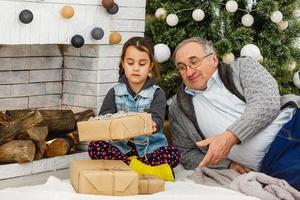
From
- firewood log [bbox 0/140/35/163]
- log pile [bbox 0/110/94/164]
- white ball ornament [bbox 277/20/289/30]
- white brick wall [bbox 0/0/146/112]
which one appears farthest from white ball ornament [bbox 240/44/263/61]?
firewood log [bbox 0/140/35/163]

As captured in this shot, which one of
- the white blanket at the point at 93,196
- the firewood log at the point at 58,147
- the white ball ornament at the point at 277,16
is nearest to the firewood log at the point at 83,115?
the firewood log at the point at 58,147

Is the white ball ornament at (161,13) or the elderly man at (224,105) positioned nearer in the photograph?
the elderly man at (224,105)

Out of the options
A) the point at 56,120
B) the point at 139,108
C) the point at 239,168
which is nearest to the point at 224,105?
the point at 239,168

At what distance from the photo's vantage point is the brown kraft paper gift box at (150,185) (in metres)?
2.17

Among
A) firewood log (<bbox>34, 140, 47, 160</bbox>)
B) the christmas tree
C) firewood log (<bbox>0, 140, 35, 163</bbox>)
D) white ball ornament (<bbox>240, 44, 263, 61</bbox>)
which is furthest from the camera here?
the christmas tree

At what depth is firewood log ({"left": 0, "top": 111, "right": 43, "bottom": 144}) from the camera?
261 cm

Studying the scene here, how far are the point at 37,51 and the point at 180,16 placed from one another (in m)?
0.86

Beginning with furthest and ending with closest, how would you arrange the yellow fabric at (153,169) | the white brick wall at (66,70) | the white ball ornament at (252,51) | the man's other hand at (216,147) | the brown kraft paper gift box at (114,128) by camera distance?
1. the white ball ornament at (252,51)
2. the white brick wall at (66,70)
3. the yellow fabric at (153,169)
4. the man's other hand at (216,147)
5. the brown kraft paper gift box at (114,128)

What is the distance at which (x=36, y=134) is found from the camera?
105 inches

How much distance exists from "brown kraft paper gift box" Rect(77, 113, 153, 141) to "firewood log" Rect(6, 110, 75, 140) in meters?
0.64

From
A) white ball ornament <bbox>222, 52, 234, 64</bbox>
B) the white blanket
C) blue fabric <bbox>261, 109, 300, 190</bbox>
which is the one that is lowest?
the white blanket

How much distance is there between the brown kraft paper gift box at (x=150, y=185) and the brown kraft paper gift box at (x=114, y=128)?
0.57 ft

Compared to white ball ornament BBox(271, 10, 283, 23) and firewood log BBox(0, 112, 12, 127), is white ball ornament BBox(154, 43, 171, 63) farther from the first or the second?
firewood log BBox(0, 112, 12, 127)

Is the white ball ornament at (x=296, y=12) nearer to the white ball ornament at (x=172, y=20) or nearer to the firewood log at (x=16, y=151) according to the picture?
the white ball ornament at (x=172, y=20)
